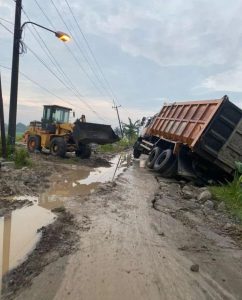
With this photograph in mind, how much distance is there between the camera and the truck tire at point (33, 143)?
1836cm

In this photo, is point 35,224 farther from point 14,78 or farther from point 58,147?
point 58,147

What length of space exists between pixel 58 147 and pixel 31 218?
1021 cm

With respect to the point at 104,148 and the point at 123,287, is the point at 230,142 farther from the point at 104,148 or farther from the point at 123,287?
the point at 104,148

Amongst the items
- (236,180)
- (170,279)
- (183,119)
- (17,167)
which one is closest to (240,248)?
(170,279)

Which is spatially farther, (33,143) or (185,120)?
(33,143)

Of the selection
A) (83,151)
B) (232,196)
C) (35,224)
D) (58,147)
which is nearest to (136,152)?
(83,151)

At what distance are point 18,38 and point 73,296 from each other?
12688 mm

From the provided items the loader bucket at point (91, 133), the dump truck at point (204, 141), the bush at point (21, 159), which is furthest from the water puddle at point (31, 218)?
the loader bucket at point (91, 133)

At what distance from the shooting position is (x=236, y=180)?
10445 mm

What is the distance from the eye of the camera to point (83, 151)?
57.9 feet

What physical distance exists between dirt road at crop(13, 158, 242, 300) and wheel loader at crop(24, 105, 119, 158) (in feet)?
27.6

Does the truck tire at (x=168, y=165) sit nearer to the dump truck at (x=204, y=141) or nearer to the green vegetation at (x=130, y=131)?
the dump truck at (x=204, y=141)

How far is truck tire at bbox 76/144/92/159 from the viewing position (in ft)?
57.4

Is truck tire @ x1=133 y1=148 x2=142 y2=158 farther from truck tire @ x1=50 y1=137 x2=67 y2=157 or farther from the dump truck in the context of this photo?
the dump truck
